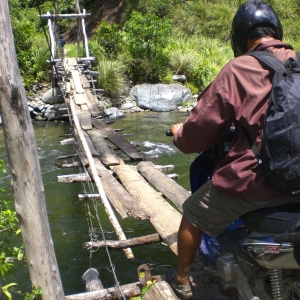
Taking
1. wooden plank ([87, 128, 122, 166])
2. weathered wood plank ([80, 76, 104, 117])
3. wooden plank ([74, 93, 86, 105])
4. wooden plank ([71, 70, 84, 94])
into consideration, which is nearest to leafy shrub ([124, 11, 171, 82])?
wooden plank ([71, 70, 84, 94])

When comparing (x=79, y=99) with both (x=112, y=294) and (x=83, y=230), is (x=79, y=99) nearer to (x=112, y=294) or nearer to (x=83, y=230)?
(x=83, y=230)

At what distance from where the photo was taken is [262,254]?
198 centimetres

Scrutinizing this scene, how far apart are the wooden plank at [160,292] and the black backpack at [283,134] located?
3.07ft

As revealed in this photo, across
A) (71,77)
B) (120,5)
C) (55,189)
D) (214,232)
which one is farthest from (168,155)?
(120,5)

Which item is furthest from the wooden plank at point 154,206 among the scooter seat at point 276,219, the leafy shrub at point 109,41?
the leafy shrub at point 109,41

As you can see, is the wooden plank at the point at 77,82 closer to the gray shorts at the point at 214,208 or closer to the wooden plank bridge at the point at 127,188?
the wooden plank bridge at the point at 127,188

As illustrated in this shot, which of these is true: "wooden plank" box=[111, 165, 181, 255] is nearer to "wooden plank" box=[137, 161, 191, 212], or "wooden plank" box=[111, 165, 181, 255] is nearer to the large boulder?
"wooden plank" box=[137, 161, 191, 212]

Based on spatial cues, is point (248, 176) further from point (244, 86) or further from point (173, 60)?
point (173, 60)

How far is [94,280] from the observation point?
3.23 m

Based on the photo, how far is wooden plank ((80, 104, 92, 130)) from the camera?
22.8 feet

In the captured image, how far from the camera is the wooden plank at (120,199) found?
3754 millimetres

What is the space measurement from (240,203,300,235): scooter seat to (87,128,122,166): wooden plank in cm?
333

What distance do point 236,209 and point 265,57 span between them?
683mm

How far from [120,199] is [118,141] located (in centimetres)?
227
